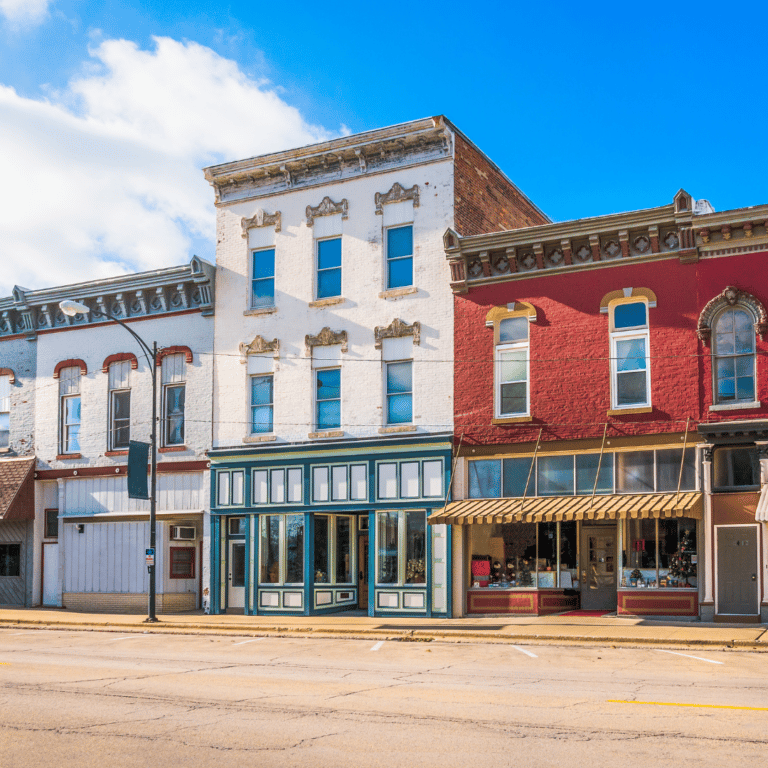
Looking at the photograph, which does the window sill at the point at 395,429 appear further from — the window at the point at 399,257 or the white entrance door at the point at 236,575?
the white entrance door at the point at 236,575

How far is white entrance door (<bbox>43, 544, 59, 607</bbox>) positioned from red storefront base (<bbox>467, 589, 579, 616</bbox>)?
1407cm

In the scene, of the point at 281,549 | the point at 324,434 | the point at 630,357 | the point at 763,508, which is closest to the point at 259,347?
the point at 324,434

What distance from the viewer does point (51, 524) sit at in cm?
3164

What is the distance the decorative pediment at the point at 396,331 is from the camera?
26.4m

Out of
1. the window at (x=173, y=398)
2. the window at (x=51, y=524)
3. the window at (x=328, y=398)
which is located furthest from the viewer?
the window at (x=51, y=524)

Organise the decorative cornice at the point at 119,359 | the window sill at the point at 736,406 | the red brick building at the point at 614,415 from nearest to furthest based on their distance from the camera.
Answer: the window sill at the point at 736,406, the red brick building at the point at 614,415, the decorative cornice at the point at 119,359

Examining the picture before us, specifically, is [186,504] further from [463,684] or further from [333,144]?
[463,684]

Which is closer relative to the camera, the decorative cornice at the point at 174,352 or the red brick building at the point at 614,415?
the red brick building at the point at 614,415

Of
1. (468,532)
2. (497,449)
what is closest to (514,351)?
(497,449)

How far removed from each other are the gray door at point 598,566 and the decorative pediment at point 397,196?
9983mm

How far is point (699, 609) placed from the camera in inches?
871

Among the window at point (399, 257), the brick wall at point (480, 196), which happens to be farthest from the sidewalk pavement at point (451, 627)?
the brick wall at point (480, 196)

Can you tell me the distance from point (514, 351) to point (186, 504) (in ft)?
36.3

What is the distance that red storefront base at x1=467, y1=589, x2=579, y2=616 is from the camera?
957 inches
